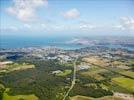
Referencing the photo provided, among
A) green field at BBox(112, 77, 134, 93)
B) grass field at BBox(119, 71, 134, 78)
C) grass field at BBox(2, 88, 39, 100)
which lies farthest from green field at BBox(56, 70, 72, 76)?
grass field at BBox(2, 88, 39, 100)

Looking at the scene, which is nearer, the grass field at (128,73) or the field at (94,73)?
the field at (94,73)

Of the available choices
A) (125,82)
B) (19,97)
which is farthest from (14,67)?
(125,82)

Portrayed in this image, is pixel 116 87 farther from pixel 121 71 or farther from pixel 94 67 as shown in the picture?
pixel 94 67

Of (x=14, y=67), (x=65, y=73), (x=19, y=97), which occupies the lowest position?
(x=19, y=97)

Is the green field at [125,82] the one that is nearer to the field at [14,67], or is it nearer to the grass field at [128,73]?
the grass field at [128,73]

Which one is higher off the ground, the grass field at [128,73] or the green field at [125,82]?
the grass field at [128,73]

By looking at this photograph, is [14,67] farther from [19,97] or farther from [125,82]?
[125,82]

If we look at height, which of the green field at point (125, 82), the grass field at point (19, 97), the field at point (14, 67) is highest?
the field at point (14, 67)

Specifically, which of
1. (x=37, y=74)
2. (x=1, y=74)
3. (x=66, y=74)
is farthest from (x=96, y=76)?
(x=1, y=74)

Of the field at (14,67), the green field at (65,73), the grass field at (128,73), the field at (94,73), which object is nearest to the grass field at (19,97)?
the green field at (65,73)
